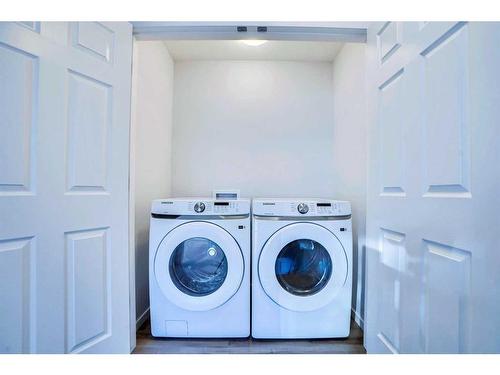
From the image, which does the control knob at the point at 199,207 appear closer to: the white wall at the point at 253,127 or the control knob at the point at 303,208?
the control knob at the point at 303,208

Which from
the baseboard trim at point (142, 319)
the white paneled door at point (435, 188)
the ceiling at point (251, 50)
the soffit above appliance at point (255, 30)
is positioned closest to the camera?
the white paneled door at point (435, 188)

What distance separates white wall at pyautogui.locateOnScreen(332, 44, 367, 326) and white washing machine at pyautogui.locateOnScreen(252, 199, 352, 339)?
0.30 m

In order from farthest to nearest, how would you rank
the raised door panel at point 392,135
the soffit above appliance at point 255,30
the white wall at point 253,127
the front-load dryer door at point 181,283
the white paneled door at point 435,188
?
the white wall at point 253,127 → the front-load dryer door at point 181,283 → the soffit above appliance at point 255,30 → the raised door panel at point 392,135 → the white paneled door at point 435,188

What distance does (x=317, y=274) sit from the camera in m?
1.42

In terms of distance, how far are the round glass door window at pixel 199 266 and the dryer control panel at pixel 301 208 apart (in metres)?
0.36

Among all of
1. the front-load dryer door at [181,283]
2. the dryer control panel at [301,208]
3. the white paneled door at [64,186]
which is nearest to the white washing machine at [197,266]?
the front-load dryer door at [181,283]

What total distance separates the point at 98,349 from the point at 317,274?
1.20 metres

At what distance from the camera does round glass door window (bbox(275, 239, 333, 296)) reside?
54.6 inches

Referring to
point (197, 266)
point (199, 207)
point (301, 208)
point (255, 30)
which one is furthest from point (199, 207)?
point (255, 30)

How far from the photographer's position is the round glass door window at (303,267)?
1.39 metres

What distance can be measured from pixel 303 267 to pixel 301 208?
372mm

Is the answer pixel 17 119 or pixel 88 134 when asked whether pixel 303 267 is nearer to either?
pixel 88 134

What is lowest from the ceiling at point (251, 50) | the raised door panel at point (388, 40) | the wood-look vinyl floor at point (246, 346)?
the wood-look vinyl floor at point (246, 346)
